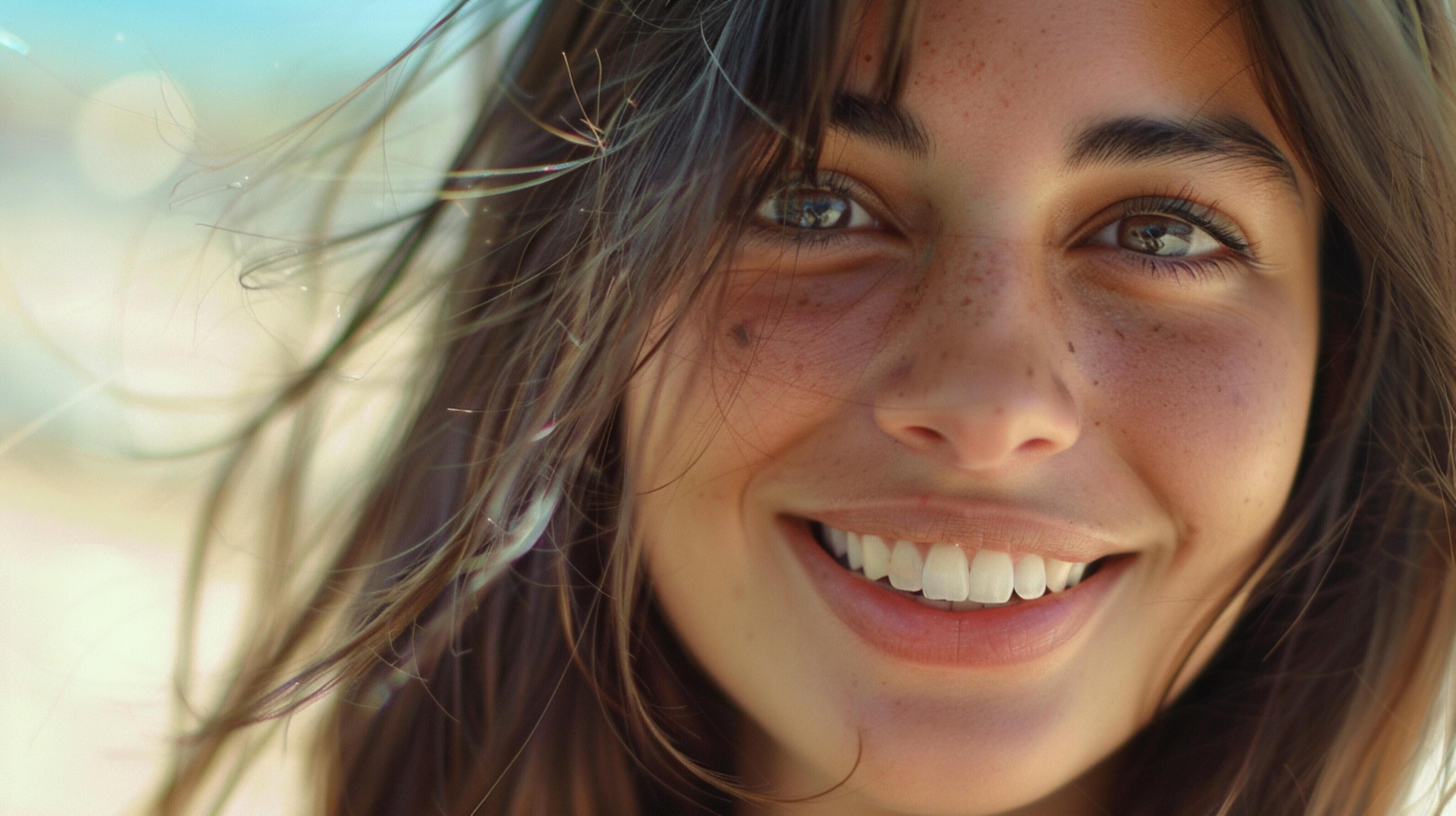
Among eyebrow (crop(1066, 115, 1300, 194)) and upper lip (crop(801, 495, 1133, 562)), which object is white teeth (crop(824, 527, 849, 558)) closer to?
upper lip (crop(801, 495, 1133, 562))

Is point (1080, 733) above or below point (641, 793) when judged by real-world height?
above

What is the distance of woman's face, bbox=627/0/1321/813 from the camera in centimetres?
115

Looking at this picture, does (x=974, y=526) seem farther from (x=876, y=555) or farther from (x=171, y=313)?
(x=171, y=313)

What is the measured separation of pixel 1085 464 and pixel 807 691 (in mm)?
405

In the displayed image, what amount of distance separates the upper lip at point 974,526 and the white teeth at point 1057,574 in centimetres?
5

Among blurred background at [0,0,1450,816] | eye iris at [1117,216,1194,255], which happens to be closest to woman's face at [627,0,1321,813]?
eye iris at [1117,216,1194,255]

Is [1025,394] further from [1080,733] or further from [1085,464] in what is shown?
[1080,733]

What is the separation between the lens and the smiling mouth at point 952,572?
4.12ft

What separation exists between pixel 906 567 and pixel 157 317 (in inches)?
50.4

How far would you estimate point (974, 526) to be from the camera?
1.21m

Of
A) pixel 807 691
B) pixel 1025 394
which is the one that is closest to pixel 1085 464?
pixel 1025 394

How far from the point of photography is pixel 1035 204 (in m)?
1.17

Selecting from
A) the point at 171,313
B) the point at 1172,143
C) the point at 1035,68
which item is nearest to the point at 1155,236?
the point at 1172,143

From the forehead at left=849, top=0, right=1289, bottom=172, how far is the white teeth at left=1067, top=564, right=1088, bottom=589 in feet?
1.62
